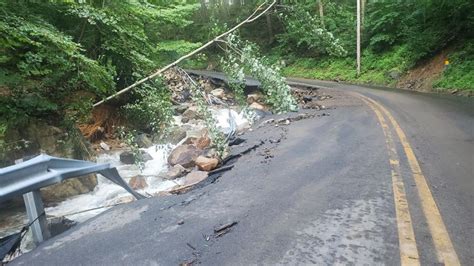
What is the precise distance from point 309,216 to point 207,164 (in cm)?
334

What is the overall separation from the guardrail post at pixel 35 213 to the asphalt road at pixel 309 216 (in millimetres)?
129

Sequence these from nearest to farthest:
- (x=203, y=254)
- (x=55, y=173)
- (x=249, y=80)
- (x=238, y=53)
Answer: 1. (x=203, y=254)
2. (x=55, y=173)
3. (x=238, y=53)
4. (x=249, y=80)

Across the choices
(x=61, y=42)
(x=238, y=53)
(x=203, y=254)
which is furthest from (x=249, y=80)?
(x=203, y=254)

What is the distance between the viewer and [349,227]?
3.75 meters

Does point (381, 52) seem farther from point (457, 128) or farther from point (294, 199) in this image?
point (294, 199)

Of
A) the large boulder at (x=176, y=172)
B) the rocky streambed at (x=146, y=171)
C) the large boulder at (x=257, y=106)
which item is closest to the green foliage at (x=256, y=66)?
the rocky streambed at (x=146, y=171)

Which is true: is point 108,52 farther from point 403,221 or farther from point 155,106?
point 403,221

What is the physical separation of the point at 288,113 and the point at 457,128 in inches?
203

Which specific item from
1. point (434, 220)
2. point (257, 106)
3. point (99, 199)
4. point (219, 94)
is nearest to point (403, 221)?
point (434, 220)

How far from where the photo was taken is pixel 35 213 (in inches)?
160

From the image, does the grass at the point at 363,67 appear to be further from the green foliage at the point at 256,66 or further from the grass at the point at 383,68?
the green foliage at the point at 256,66

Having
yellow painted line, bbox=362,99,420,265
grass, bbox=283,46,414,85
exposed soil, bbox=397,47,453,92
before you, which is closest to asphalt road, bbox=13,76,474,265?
yellow painted line, bbox=362,99,420,265

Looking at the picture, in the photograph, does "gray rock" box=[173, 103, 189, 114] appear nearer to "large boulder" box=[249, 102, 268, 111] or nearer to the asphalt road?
"large boulder" box=[249, 102, 268, 111]

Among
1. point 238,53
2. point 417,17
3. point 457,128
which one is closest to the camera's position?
point 457,128
